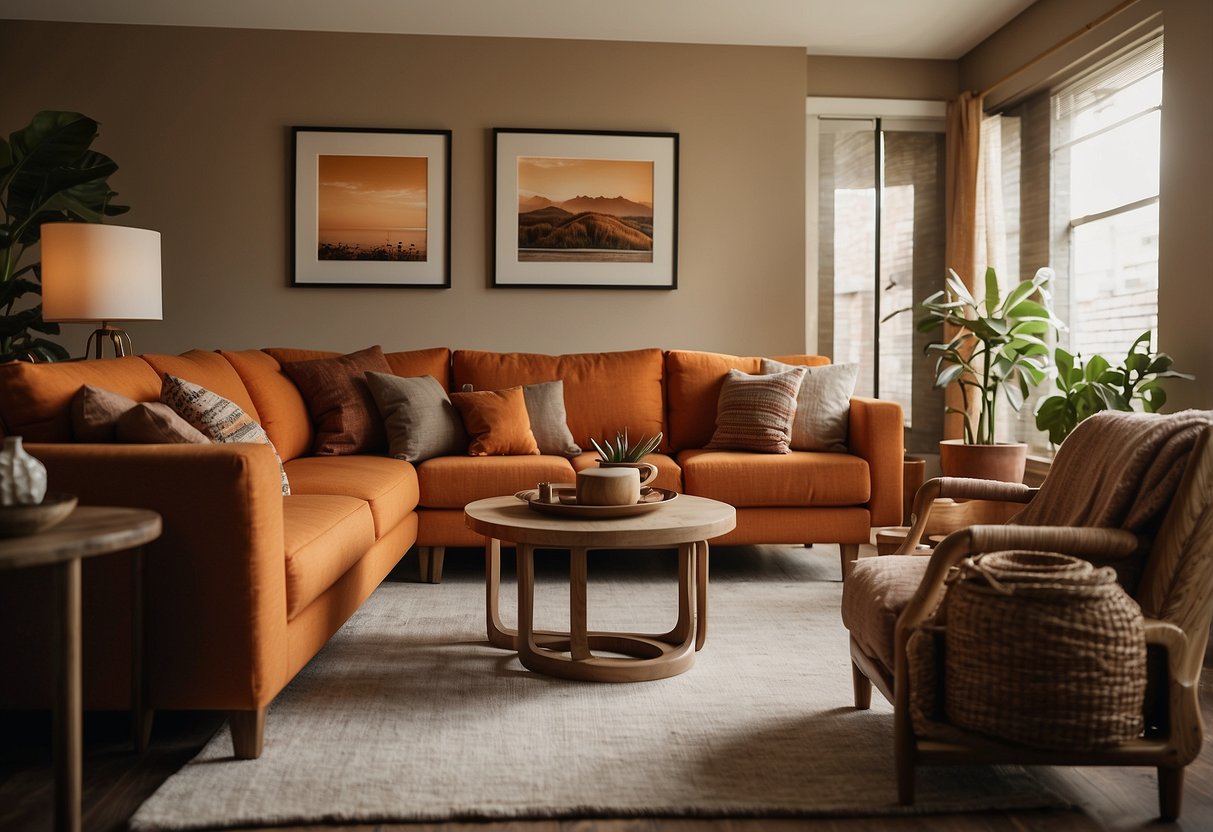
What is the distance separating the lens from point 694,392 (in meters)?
4.41

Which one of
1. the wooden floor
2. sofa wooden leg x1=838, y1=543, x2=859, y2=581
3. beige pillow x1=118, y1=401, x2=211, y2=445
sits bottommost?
the wooden floor

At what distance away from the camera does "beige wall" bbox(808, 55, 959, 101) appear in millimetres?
5609

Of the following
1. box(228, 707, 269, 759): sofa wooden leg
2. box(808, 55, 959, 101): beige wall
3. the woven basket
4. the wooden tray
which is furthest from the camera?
box(808, 55, 959, 101): beige wall

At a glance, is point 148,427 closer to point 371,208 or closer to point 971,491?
point 971,491

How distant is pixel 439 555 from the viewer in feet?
12.1

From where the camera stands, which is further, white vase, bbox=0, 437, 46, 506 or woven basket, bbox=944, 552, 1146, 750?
woven basket, bbox=944, 552, 1146, 750

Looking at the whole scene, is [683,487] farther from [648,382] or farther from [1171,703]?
[1171,703]

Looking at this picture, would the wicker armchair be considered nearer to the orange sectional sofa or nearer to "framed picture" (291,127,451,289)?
the orange sectional sofa

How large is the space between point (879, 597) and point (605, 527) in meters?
0.70

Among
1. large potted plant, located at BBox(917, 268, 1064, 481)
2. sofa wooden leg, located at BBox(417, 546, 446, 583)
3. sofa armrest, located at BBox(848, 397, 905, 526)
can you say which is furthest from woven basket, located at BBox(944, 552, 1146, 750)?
large potted plant, located at BBox(917, 268, 1064, 481)

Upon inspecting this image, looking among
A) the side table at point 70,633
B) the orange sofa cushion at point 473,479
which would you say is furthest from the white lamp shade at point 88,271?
the side table at point 70,633

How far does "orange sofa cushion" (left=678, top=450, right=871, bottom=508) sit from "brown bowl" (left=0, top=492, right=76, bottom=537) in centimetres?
260

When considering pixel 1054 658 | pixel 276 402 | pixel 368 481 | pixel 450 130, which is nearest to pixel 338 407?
pixel 276 402

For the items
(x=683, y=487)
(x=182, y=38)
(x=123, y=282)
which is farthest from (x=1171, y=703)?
(x=182, y=38)
